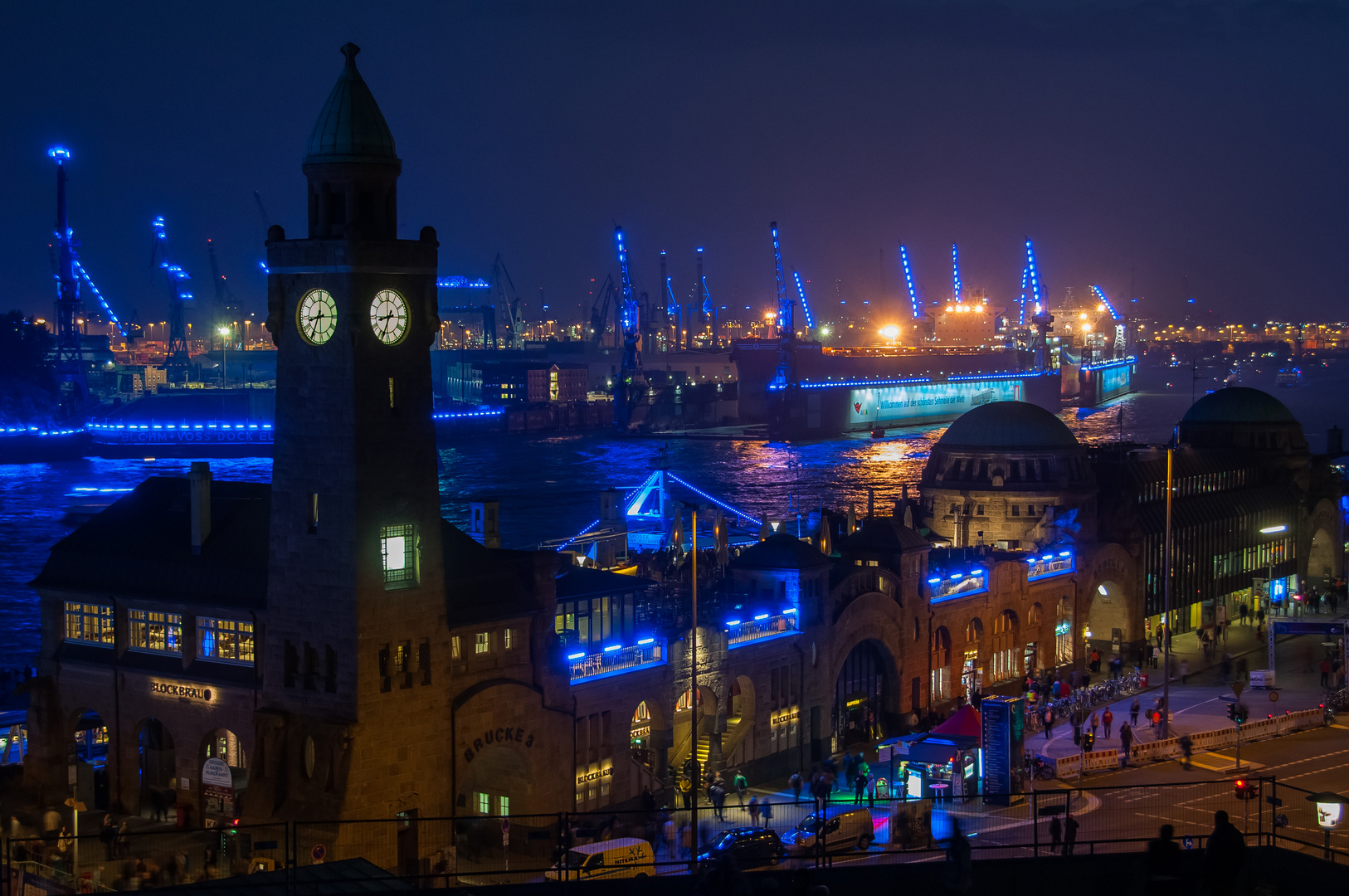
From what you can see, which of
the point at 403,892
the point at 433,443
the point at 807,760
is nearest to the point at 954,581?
the point at 807,760

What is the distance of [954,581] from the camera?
54.7m

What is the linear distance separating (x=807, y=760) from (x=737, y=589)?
5123 mm

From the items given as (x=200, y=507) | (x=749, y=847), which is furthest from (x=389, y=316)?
(x=749, y=847)

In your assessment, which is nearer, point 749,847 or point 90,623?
point 749,847

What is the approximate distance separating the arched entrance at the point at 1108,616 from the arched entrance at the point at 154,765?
1627 inches

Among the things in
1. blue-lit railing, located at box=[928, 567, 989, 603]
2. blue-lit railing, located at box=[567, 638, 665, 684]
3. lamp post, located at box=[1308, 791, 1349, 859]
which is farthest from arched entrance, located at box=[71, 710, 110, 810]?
blue-lit railing, located at box=[928, 567, 989, 603]

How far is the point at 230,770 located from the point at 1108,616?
1691 inches

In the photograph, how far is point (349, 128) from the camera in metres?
31.4

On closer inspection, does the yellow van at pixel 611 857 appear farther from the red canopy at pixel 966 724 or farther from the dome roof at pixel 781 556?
the dome roof at pixel 781 556

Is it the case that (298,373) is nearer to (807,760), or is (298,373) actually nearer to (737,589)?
(737,589)

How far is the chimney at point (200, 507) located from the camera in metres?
34.8

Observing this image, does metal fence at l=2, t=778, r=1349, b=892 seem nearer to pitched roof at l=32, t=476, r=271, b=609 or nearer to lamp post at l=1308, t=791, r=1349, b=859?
lamp post at l=1308, t=791, r=1349, b=859

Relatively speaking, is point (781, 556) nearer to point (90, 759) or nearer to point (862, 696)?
point (862, 696)

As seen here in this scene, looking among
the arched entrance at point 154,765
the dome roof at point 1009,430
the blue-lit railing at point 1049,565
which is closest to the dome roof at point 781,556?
the blue-lit railing at point 1049,565
